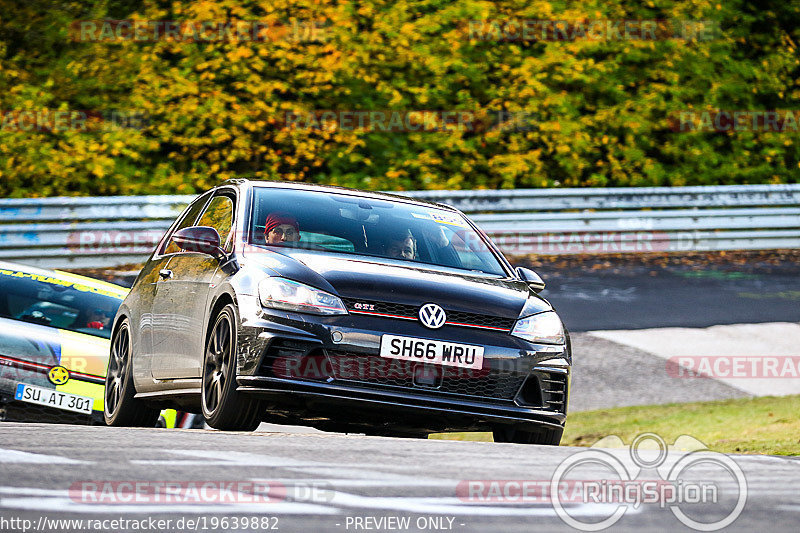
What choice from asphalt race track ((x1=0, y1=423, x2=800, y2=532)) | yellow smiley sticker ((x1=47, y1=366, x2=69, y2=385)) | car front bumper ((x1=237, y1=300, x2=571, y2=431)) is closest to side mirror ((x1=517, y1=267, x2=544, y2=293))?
car front bumper ((x1=237, y1=300, x2=571, y2=431))

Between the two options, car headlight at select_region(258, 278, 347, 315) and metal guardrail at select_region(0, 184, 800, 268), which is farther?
metal guardrail at select_region(0, 184, 800, 268)

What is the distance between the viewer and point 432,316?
23.2ft

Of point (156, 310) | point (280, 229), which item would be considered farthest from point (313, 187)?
point (156, 310)

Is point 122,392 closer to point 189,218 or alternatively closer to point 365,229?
point 189,218

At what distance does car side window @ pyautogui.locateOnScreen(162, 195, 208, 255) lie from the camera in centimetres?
896

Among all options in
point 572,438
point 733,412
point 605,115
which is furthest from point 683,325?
point 605,115

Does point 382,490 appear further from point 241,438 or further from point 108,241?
point 108,241

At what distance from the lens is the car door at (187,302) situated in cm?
781

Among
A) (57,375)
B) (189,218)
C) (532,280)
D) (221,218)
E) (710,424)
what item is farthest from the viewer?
(710,424)

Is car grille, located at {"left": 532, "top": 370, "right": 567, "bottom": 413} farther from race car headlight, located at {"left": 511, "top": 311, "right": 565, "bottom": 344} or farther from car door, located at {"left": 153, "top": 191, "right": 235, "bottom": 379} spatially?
car door, located at {"left": 153, "top": 191, "right": 235, "bottom": 379}

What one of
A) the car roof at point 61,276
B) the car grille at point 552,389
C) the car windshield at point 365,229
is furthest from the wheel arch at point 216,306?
the car roof at point 61,276

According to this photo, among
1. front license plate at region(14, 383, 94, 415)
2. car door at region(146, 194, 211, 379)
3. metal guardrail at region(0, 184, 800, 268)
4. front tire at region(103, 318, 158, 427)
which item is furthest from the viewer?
metal guardrail at region(0, 184, 800, 268)

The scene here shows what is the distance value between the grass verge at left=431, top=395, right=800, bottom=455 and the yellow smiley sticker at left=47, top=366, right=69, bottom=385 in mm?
3722

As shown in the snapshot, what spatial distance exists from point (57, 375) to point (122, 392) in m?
0.48
